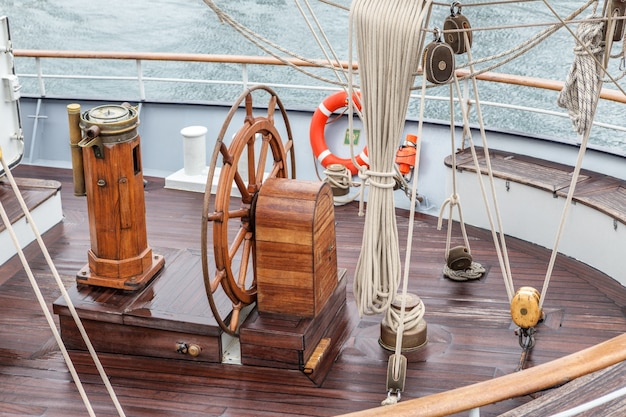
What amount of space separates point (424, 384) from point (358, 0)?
4.32 feet

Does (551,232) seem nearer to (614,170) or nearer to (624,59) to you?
(614,170)

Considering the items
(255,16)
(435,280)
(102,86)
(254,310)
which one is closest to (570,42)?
(255,16)

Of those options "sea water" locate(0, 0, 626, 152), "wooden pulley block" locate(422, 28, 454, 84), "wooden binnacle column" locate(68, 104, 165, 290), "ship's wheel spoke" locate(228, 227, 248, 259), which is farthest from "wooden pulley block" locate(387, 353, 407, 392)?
"sea water" locate(0, 0, 626, 152)

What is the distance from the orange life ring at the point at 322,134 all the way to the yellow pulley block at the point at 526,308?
72.6 inches

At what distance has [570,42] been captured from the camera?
12.2m

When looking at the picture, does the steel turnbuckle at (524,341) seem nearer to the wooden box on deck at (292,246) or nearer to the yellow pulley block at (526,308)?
the yellow pulley block at (526,308)

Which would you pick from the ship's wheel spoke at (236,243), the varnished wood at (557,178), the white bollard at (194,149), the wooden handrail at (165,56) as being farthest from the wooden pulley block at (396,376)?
the wooden handrail at (165,56)

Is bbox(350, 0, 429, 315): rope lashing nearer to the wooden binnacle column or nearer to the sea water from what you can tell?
the wooden binnacle column

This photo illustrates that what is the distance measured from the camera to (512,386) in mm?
1679

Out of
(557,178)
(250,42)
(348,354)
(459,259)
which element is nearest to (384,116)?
(348,354)

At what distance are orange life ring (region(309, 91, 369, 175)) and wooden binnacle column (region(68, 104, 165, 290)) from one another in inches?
61.6

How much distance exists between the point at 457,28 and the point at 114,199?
138cm

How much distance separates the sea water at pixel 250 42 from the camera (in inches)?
426

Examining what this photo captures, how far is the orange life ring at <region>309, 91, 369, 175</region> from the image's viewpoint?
478 cm
